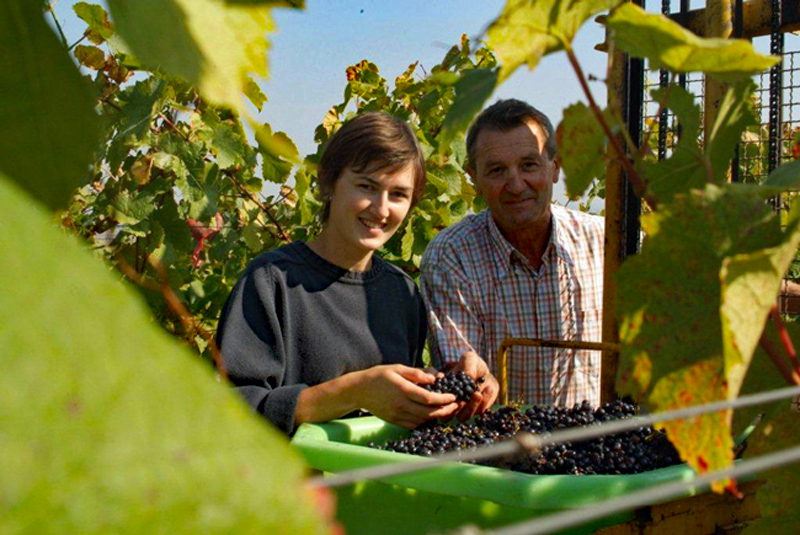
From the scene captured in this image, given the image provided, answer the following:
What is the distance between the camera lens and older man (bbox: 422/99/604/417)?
251 cm

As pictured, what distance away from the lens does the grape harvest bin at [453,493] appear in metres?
1.07

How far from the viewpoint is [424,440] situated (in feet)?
5.35

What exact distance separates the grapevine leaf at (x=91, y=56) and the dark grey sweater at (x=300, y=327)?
38.4 inches

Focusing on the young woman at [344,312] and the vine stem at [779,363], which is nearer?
the vine stem at [779,363]

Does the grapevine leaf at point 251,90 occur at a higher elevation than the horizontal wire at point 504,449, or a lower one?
higher

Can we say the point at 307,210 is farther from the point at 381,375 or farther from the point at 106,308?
the point at 106,308

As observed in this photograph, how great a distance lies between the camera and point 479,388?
1.95 meters

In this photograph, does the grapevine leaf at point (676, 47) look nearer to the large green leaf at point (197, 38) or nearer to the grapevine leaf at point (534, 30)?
the grapevine leaf at point (534, 30)

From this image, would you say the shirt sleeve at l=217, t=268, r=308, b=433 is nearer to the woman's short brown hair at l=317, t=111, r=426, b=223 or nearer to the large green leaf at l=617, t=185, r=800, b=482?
the woman's short brown hair at l=317, t=111, r=426, b=223

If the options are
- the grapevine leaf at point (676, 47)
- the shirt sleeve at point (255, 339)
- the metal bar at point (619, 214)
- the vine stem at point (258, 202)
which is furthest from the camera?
the vine stem at point (258, 202)

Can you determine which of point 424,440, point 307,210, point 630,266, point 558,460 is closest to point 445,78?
point 630,266

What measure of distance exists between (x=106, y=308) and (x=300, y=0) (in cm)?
16

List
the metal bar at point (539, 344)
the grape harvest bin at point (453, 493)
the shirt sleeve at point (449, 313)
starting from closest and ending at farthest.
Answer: the grape harvest bin at point (453, 493)
the metal bar at point (539, 344)
the shirt sleeve at point (449, 313)

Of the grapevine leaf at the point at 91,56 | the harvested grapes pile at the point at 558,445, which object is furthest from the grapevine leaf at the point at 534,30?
the grapevine leaf at the point at 91,56
